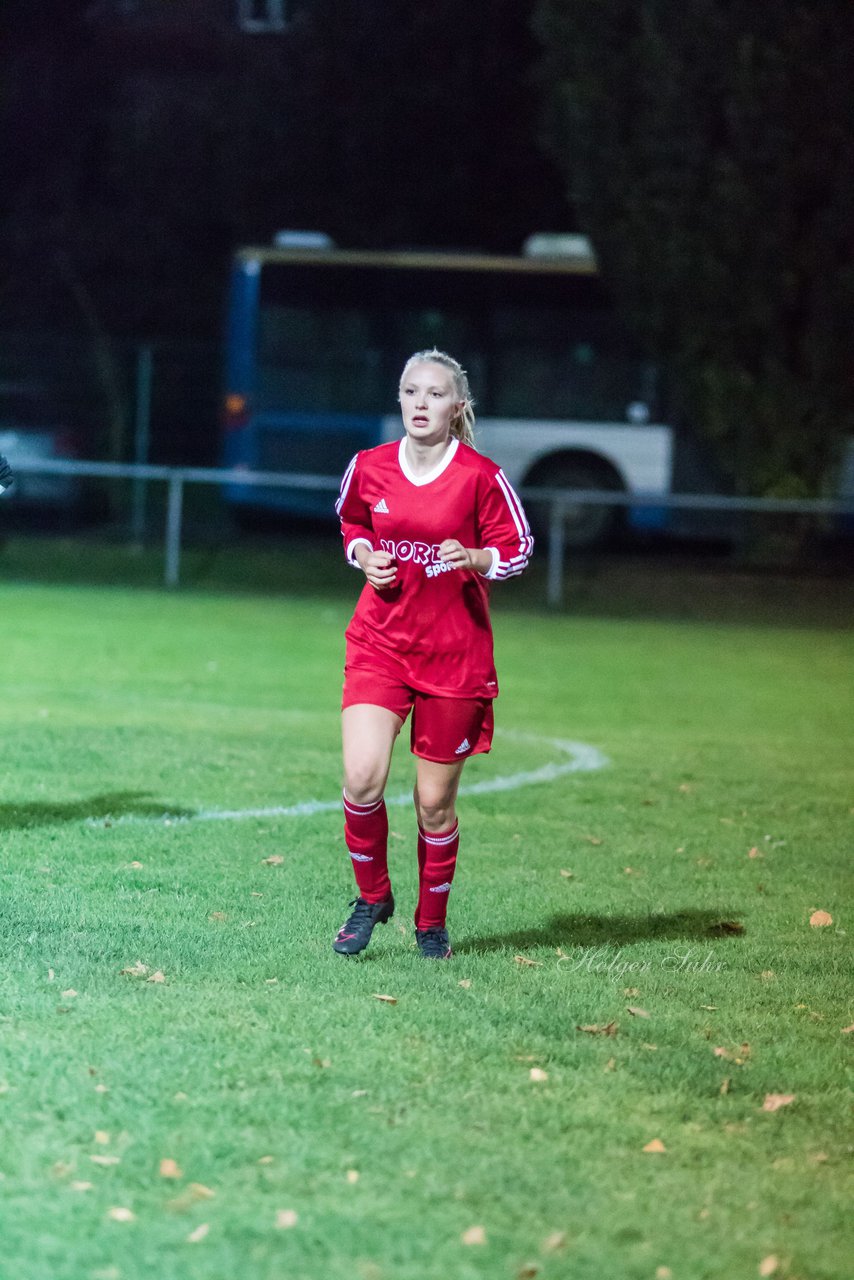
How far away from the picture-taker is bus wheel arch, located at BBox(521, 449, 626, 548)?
2217 cm

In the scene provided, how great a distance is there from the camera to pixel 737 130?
19578 mm

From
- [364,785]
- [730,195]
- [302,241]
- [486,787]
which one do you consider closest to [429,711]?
[364,785]

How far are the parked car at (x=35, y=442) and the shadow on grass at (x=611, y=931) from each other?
16.8 meters

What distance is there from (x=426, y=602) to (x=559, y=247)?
723 inches

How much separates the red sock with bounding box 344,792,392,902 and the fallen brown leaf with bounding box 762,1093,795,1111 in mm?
1586

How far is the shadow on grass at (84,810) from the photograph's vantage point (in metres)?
7.22

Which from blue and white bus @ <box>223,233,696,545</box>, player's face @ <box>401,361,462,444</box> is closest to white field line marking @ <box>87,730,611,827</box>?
player's face @ <box>401,361,462,444</box>

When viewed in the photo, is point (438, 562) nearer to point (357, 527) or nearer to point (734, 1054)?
point (357, 527)

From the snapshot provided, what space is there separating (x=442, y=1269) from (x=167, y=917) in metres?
2.68

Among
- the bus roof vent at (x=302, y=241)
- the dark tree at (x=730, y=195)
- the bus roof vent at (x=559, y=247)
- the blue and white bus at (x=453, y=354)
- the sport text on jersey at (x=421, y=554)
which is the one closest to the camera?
the sport text on jersey at (x=421, y=554)

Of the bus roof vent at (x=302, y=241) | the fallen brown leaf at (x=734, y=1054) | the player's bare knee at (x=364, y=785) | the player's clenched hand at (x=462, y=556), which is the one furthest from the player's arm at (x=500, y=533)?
the bus roof vent at (x=302, y=241)

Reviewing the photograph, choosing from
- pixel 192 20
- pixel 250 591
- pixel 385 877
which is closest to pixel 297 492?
pixel 250 591

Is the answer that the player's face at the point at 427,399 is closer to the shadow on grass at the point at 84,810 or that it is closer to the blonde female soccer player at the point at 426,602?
the blonde female soccer player at the point at 426,602

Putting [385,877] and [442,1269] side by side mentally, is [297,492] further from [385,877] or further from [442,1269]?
[442,1269]
